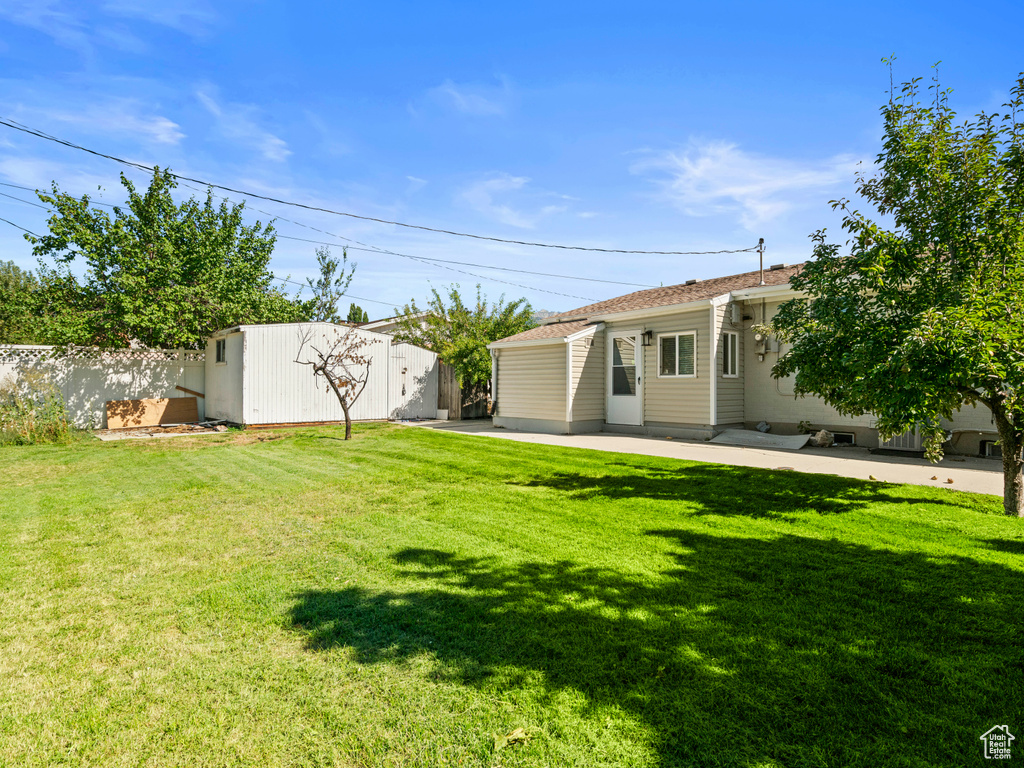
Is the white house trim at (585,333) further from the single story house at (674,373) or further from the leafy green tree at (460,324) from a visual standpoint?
the leafy green tree at (460,324)

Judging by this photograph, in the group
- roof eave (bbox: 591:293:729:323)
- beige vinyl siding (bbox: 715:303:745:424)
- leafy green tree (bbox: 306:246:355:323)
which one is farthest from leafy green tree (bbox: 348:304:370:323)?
beige vinyl siding (bbox: 715:303:745:424)

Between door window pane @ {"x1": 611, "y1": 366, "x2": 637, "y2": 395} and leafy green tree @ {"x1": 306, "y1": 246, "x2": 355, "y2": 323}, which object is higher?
leafy green tree @ {"x1": 306, "y1": 246, "x2": 355, "y2": 323}

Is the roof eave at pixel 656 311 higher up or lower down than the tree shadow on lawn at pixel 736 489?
A: higher up

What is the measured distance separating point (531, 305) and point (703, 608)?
18.6 metres

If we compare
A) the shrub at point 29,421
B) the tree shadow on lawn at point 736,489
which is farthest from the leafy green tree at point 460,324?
the tree shadow on lawn at point 736,489

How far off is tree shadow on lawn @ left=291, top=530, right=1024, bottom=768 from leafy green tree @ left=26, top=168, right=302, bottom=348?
1575 centimetres

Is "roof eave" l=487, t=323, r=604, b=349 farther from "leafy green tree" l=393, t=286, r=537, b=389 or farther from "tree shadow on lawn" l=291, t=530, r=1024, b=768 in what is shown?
"tree shadow on lawn" l=291, t=530, r=1024, b=768

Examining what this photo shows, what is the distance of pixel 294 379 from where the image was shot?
15.2 meters

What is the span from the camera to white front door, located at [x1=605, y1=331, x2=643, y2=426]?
1313cm

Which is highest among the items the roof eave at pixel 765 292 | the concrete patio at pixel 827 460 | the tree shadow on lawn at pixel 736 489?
the roof eave at pixel 765 292

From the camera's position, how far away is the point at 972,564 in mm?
3730

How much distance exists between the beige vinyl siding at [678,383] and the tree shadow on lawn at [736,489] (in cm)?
417

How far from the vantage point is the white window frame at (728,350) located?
39.1 feet

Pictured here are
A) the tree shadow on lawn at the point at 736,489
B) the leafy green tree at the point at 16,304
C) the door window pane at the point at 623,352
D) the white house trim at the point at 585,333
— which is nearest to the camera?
the tree shadow on lawn at the point at 736,489
